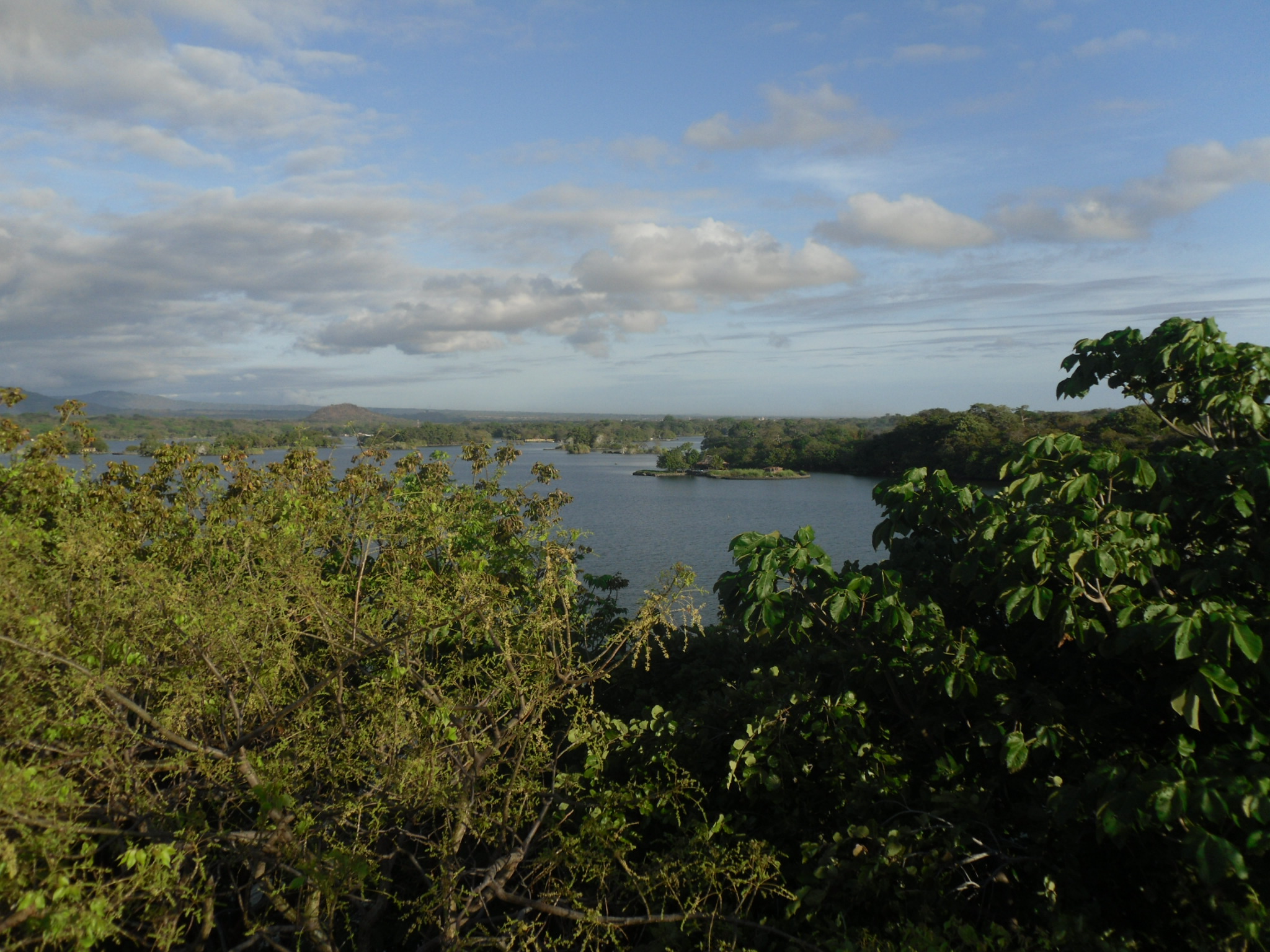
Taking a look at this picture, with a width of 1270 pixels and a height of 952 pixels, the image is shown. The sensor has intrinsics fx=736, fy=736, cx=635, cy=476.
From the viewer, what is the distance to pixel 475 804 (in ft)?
12.7

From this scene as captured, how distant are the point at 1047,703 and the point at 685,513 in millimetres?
20867

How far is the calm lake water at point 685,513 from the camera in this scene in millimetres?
14367

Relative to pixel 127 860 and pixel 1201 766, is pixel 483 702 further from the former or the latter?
pixel 1201 766

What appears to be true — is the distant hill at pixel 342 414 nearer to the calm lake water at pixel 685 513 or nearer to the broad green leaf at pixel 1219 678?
the calm lake water at pixel 685 513

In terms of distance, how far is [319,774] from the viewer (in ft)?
14.0

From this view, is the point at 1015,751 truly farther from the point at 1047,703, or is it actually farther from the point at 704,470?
the point at 704,470

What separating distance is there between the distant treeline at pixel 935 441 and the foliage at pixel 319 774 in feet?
41.1

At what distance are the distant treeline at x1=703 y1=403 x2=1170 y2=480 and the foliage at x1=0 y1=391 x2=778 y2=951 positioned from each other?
12518 mm

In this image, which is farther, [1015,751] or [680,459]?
[680,459]

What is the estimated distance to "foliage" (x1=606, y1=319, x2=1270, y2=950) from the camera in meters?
2.90

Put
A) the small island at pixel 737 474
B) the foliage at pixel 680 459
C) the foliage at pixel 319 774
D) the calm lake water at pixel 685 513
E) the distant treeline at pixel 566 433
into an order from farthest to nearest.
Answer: the foliage at pixel 680 459 → the small island at pixel 737 474 → the distant treeline at pixel 566 433 → the calm lake water at pixel 685 513 → the foliage at pixel 319 774

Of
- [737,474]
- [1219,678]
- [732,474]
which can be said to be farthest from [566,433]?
[1219,678]

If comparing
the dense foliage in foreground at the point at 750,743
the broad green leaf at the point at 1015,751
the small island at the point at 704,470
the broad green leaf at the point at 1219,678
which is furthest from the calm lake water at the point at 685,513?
the broad green leaf at the point at 1219,678

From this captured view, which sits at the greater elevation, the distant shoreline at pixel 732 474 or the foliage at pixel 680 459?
the foliage at pixel 680 459
